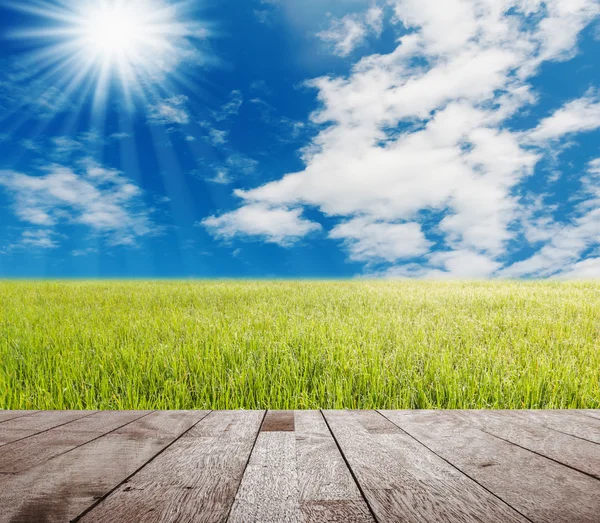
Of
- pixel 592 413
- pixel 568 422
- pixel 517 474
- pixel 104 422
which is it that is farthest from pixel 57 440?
pixel 592 413

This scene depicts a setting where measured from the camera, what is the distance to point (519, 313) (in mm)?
8312

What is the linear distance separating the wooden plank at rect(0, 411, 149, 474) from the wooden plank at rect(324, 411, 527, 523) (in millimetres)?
1194

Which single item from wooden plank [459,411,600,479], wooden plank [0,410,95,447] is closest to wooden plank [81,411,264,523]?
wooden plank [0,410,95,447]

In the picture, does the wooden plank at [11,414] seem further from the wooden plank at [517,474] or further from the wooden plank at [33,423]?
the wooden plank at [517,474]

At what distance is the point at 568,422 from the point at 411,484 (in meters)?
1.52

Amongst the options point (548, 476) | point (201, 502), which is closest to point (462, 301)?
point (548, 476)

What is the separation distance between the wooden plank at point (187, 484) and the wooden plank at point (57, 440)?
0.47 meters

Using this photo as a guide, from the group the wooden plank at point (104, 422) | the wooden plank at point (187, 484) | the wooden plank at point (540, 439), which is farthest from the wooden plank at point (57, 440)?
the wooden plank at point (540, 439)

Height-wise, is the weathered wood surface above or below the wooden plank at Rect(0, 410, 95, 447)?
below

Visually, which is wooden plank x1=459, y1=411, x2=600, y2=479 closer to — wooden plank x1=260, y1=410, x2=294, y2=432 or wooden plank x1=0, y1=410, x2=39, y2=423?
wooden plank x1=260, y1=410, x2=294, y2=432

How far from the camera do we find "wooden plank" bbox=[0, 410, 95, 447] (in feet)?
7.27

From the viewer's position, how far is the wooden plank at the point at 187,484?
1315mm

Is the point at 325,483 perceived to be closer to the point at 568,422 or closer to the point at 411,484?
the point at 411,484

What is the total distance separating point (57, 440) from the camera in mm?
2094
